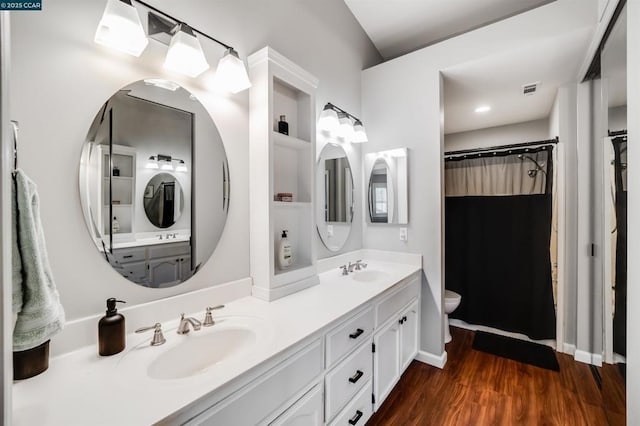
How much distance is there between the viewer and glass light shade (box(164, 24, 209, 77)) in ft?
3.73

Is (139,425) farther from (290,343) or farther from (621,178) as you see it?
(621,178)

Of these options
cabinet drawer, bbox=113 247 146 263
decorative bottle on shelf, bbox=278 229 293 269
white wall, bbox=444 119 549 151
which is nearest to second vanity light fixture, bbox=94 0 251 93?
cabinet drawer, bbox=113 247 146 263

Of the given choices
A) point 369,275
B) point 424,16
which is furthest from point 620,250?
point 424,16

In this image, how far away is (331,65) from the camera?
88.6 inches

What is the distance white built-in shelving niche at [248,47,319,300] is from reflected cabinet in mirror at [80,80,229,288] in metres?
0.20

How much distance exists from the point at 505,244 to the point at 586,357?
1.08 m

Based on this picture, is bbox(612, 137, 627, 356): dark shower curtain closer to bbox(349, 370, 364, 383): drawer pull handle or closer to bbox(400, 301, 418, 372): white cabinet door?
bbox(400, 301, 418, 372): white cabinet door

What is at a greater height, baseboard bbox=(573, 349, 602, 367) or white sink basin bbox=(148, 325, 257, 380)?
white sink basin bbox=(148, 325, 257, 380)

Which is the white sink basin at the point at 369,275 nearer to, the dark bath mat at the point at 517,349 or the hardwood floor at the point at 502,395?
the hardwood floor at the point at 502,395

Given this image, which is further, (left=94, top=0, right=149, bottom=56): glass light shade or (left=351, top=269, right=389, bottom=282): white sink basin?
(left=351, top=269, right=389, bottom=282): white sink basin

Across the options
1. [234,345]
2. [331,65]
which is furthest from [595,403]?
[331,65]

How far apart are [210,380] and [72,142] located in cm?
94

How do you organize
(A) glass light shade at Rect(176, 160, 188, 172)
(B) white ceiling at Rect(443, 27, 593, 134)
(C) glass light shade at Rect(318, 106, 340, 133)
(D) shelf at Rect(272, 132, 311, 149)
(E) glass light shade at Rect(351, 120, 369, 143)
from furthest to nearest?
(E) glass light shade at Rect(351, 120, 369, 143) → (C) glass light shade at Rect(318, 106, 340, 133) → (B) white ceiling at Rect(443, 27, 593, 134) → (D) shelf at Rect(272, 132, 311, 149) → (A) glass light shade at Rect(176, 160, 188, 172)

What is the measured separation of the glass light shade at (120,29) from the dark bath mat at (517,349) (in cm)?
326
